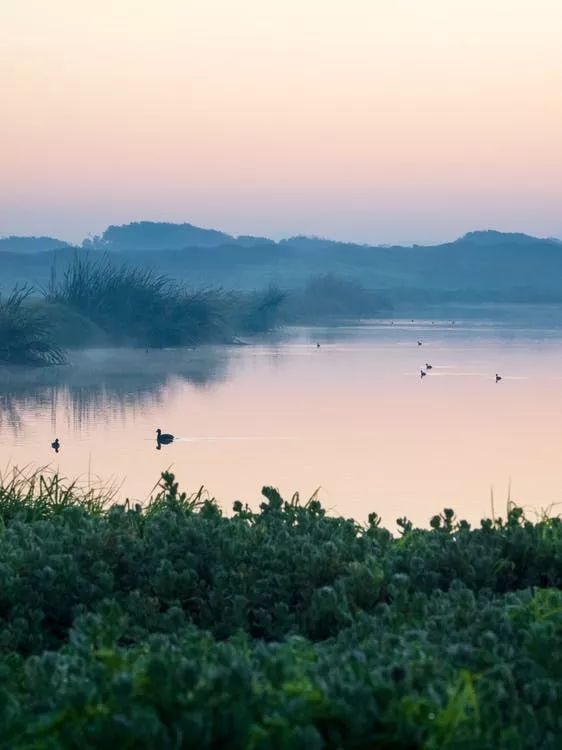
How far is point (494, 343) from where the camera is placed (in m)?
39.1

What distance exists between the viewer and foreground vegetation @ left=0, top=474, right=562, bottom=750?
3.07m

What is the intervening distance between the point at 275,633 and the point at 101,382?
19.9 m

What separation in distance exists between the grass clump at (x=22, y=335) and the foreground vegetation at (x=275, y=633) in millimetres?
18041

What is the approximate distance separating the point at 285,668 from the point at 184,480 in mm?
10548

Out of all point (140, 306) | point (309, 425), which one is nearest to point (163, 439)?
point (309, 425)

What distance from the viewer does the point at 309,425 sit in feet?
60.6

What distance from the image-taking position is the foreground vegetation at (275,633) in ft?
10.1

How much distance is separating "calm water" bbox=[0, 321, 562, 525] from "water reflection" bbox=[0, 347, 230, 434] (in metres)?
0.04

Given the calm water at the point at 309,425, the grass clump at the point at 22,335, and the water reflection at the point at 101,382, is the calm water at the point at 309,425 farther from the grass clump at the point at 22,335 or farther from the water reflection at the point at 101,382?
the grass clump at the point at 22,335

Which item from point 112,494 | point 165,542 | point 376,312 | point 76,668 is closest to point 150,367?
point 112,494

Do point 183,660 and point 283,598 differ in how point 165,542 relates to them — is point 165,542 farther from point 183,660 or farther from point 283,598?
point 183,660

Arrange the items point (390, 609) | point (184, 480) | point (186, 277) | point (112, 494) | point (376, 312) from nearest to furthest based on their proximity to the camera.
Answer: point (390, 609) < point (112, 494) < point (184, 480) < point (376, 312) < point (186, 277)

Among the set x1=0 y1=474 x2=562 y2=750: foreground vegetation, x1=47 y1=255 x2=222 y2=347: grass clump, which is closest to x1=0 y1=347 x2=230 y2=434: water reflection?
x1=47 y1=255 x2=222 y2=347: grass clump

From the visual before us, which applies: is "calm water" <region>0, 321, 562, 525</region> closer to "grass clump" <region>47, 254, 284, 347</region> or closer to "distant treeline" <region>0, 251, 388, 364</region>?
"distant treeline" <region>0, 251, 388, 364</region>
